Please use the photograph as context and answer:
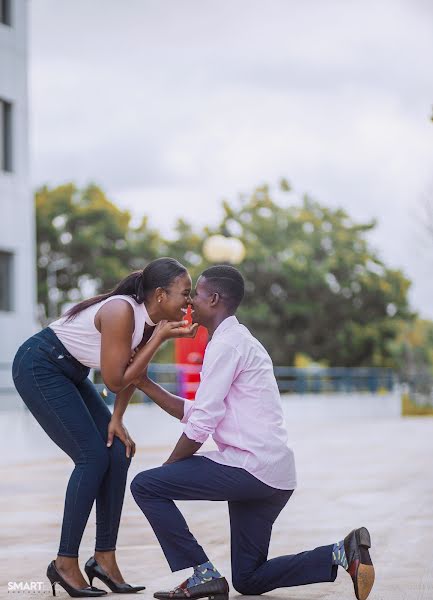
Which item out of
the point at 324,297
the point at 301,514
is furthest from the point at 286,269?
the point at 301,514

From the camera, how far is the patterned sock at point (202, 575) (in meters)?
5.88

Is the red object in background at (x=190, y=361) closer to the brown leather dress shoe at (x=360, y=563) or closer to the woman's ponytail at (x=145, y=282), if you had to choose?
the woman's ponytail at (x=145, y=282)

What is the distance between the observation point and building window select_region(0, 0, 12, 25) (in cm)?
2442

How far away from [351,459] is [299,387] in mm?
17270

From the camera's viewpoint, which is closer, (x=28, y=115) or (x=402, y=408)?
(x=28, y=115)

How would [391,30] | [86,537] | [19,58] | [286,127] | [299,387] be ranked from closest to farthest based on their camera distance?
[86,537] < [19,58] < [391,30] < [299,387] < [286,127]

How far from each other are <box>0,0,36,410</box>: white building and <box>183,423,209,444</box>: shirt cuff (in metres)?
18.5

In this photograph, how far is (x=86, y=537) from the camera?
29.1 feet

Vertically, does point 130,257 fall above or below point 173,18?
below

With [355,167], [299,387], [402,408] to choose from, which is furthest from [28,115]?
[355,167]

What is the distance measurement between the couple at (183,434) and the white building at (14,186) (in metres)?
17.9

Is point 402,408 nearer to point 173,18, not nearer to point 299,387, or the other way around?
point 299,387

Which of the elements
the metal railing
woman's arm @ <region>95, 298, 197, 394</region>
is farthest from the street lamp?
woman's arm @ <region>95, 298, 197, 394</region>

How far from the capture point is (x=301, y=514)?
33.5 feet
